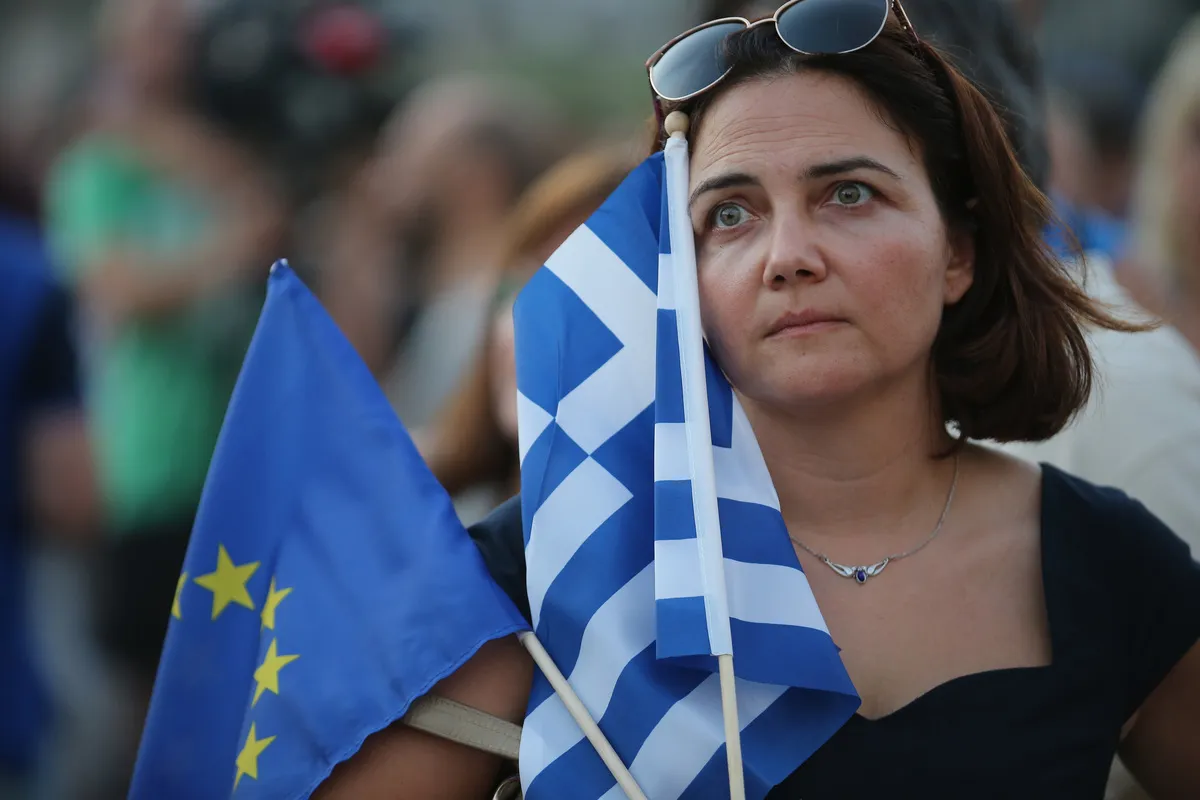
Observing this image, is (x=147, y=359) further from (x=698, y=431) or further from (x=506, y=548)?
(x=698, y=431)

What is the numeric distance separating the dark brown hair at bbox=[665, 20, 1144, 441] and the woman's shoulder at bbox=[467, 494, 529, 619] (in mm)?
787

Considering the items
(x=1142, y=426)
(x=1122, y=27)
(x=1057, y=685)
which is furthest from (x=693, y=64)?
(x=1122, y=27)

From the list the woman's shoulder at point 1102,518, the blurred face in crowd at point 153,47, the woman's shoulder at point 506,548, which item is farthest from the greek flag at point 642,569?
the blurred face in crowd at point 153,47

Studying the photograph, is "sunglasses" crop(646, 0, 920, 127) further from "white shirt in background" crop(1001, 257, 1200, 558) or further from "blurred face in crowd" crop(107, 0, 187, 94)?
"blurred face in crowd" crop(107, 0, 187, 94)

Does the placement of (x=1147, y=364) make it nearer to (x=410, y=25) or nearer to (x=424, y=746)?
(x=424, y=746)

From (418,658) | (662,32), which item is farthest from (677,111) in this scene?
(662,32)

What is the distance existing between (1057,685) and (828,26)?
1.20 metres

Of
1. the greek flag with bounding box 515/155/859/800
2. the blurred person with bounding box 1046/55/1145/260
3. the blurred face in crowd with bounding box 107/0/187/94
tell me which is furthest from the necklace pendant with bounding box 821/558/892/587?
the blurred person with bounding box 1046/55/1145/260

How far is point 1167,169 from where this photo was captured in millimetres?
4195

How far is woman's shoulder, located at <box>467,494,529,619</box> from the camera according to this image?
2.25m

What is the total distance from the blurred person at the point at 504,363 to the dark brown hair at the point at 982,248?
1.07m

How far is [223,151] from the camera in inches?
173

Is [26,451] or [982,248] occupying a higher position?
Result: [26,451]

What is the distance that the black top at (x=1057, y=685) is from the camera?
85.4 inches
